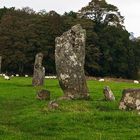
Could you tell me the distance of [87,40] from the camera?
9594 cm

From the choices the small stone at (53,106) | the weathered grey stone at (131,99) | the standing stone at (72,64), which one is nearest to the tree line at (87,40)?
the standing stone at (72,64)

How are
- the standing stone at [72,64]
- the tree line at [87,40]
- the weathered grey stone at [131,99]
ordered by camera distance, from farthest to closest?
the tree line at [87,40] < the standing stone at [72,64] < the weathered grey stone at [131,99]

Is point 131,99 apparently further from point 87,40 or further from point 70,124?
point 87,40

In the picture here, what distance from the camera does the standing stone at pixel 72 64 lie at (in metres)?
27.9

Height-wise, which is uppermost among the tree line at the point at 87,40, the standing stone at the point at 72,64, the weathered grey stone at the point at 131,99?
the tree line at the point at 87,40

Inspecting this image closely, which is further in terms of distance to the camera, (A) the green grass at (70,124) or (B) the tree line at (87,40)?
(B) the tree line at (87,40)

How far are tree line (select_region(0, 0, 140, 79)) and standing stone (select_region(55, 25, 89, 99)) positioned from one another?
60185 millimetres

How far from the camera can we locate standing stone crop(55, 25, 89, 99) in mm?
27875

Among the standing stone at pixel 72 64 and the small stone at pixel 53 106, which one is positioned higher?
the standing stone at pixel 72 64

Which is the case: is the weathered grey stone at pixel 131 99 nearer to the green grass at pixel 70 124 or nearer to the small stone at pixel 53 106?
the green grass at pixel 70 124

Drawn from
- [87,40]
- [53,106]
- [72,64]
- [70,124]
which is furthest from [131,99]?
[87,40]

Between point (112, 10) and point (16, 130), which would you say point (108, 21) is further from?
point (16, 130)

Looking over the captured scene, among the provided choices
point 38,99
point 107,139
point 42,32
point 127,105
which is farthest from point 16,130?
point 42,32

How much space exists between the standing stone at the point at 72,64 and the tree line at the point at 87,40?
197 ft
